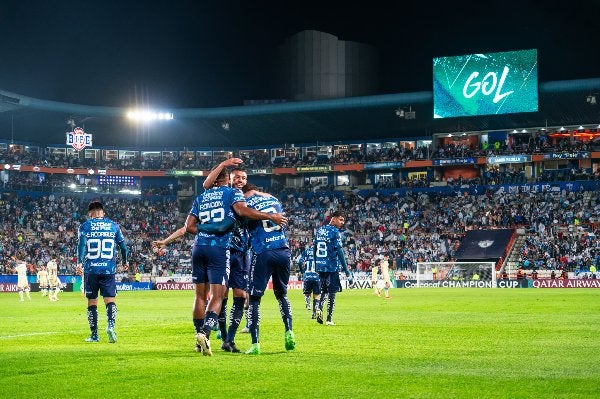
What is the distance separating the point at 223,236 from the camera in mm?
14273

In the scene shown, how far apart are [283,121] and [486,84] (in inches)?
866

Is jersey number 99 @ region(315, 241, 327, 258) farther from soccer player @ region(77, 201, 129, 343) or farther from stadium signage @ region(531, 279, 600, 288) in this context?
stadium signage @ region(531, 279, 600, 288)

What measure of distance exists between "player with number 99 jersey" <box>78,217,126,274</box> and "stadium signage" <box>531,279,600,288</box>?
51.7 metres

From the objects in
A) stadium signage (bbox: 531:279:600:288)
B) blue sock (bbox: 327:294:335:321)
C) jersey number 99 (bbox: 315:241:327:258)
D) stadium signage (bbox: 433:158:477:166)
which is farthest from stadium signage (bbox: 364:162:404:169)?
blue sock (bbox: 327:294:335:321)

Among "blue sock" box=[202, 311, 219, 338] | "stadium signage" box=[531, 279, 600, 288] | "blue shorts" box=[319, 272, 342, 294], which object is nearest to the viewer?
"blue sock" box=[202, 311, 219, 338]

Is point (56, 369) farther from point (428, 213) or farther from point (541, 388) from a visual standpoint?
point (428, 213)

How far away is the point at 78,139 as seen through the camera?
3337 inches

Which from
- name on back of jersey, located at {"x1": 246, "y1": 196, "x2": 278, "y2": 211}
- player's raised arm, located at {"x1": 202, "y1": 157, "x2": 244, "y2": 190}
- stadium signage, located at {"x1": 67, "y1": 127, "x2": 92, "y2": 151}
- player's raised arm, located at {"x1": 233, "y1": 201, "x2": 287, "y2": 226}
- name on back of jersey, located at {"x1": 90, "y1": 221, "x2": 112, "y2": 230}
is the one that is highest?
stadium signage, located at {"x1": 67, "y1": 127, "x2": 92, "y2": 151}

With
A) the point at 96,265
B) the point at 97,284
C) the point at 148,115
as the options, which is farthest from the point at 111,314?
the point at 148,115

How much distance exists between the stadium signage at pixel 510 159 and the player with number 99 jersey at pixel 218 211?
69.8 metres

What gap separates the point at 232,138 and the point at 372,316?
232 feet

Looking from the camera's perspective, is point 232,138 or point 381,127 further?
point 232,138

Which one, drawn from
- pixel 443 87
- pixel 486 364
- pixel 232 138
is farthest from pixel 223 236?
pixel 232 138

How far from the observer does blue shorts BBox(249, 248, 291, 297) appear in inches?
572
